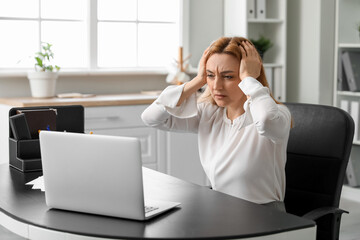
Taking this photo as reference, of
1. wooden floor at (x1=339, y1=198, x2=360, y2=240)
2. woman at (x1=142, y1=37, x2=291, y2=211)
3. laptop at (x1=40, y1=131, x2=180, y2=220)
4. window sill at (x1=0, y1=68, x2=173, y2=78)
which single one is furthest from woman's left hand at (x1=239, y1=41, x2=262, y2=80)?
window sill at (x1=0, y1=68, x2=173, y2=78)

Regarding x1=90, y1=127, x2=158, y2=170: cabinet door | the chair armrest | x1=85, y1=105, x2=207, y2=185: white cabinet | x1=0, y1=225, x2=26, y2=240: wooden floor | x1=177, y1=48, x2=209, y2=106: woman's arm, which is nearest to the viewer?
the chair armrest

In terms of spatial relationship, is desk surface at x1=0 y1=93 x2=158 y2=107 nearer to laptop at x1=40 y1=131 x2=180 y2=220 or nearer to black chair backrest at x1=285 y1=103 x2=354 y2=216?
black chair backrest at x1=285 y1=103 x2=354 y2=216

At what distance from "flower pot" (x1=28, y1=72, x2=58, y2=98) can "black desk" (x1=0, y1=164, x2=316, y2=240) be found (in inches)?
83.9

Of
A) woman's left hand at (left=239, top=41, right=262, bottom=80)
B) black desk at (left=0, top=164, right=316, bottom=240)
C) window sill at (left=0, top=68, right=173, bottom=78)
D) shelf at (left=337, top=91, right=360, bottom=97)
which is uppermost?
woman's left hand at (left=239, top=41, right=262, bottom=80)

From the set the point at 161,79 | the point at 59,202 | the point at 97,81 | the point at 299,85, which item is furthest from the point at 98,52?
the point at 59,202

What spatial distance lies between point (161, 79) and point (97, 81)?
0.53 metres

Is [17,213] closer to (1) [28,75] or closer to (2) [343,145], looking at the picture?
(2) [343,145]

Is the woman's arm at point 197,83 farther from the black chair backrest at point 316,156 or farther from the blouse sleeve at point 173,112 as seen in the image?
the black chair backrest at point 316,156

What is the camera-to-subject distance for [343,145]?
217cm

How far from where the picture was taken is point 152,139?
162 inches

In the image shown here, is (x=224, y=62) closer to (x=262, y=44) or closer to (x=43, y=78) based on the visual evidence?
Result: (x=43, y=78)

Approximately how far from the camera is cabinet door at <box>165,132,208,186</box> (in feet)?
13.8

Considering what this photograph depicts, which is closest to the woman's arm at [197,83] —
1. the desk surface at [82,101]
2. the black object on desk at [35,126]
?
the black object on desk at [35,126]

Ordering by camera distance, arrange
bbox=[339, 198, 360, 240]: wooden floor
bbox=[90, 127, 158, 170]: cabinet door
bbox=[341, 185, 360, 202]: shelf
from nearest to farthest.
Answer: bbox=[339, 198, 360, 240]: wooden floor < bbox=[90, 127, 158, 170]: cabinet door < bbox=[341, 185, 360, 202]: shelf
